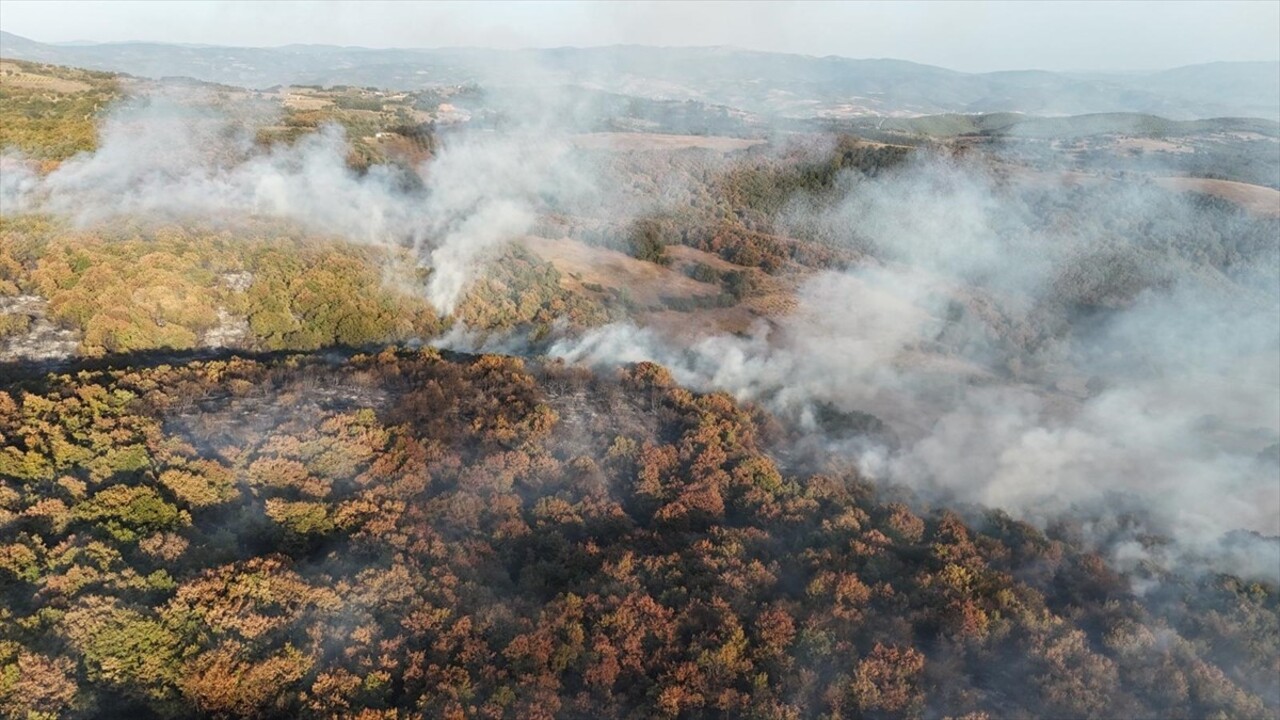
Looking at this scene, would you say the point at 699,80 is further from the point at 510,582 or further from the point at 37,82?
the point at 510,582

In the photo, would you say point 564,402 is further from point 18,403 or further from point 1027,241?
point 1027,241

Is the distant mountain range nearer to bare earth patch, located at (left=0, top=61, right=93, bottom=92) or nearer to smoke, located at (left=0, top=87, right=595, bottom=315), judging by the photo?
bare earth patch, located at (left=0, top=61, right=93, bottom=92)

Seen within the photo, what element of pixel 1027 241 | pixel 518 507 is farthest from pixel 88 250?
pixel 1027 241

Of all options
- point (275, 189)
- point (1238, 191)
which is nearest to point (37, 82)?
point (275, 189)

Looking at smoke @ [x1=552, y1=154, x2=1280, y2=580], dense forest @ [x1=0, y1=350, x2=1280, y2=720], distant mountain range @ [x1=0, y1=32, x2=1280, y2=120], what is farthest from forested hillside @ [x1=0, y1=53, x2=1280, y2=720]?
distant mountain range @ [x1=0, y1=32, x2=1280, y2=120]

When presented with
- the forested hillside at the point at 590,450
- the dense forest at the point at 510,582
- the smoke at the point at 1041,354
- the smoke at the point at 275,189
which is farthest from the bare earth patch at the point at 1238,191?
the smoke at the point at 275,189
